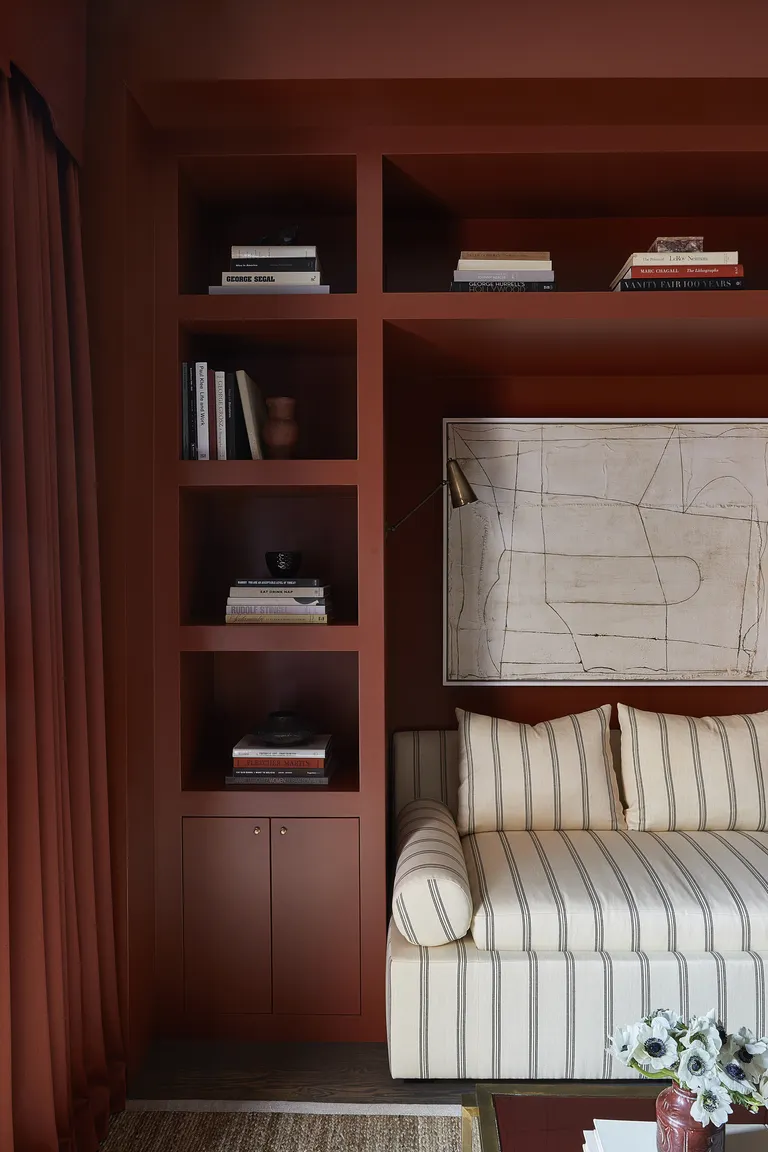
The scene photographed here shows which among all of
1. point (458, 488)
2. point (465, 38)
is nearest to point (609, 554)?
point (458, 488)

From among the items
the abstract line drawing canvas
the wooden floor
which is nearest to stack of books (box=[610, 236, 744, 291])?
the abstract line drawing canvas

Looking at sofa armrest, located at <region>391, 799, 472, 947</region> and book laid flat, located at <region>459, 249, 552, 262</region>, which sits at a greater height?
book laid flat, located at <region>459, 249, 552, 262</region>

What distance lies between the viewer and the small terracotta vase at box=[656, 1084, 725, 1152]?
1271 millimetres

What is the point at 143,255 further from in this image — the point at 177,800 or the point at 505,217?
the point at 177,800

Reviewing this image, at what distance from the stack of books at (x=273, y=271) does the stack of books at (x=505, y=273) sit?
1.30 feet

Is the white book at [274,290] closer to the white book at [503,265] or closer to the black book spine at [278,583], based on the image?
the white book at [503,265]

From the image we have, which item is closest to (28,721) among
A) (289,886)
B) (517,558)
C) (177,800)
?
(177,800)

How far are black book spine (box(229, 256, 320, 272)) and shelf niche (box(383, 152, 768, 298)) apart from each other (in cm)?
36

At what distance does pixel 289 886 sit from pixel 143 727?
24.0 inches

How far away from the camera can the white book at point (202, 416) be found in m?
2.38

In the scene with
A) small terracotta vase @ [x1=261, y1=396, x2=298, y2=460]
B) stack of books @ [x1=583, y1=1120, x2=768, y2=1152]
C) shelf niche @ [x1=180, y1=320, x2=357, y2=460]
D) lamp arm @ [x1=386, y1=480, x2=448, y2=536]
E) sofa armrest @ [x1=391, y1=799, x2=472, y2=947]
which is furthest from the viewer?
shelf niche @ [x1=180, y1=320, x2=357, y2=460]

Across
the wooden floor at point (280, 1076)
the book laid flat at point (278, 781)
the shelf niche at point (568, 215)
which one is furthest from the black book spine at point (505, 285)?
the wooden floor at point (280, 1076)

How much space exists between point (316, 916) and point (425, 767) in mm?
635

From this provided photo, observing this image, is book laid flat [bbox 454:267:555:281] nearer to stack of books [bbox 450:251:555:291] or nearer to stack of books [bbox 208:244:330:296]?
stack of books [bbox 450:251:555:291]
